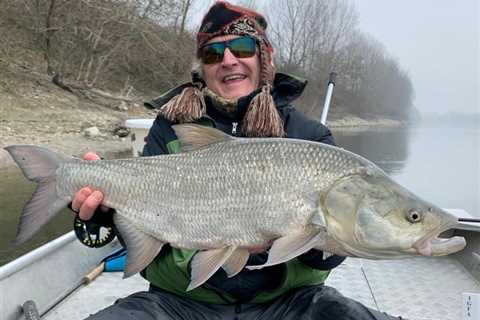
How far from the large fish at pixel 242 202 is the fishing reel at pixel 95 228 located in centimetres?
21

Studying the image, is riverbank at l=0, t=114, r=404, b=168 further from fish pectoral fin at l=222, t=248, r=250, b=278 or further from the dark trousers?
fish pectoral fin at l=222, t=248, r=250, b=278

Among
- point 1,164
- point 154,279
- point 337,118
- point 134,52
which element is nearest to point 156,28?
point 134,52

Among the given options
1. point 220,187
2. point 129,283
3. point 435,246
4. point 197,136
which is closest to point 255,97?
point 197,136

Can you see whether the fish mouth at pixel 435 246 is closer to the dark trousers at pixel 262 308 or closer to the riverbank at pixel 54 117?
the dark trousers at pixel 262 308

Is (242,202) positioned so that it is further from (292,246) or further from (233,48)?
(233,48)

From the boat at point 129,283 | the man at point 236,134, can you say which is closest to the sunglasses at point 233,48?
the man at point 236,134

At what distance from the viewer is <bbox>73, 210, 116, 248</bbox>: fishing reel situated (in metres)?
2.72

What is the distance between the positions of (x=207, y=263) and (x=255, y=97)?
41.1 inches

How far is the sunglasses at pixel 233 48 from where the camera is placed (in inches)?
124

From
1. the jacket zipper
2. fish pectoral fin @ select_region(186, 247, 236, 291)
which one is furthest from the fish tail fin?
the jacket zipper

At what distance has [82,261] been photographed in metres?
4.46

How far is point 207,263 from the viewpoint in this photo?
2316 millimetres

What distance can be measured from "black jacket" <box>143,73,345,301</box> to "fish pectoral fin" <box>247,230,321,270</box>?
0.48m

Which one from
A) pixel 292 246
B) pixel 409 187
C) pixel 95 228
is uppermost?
pixel 292 246
